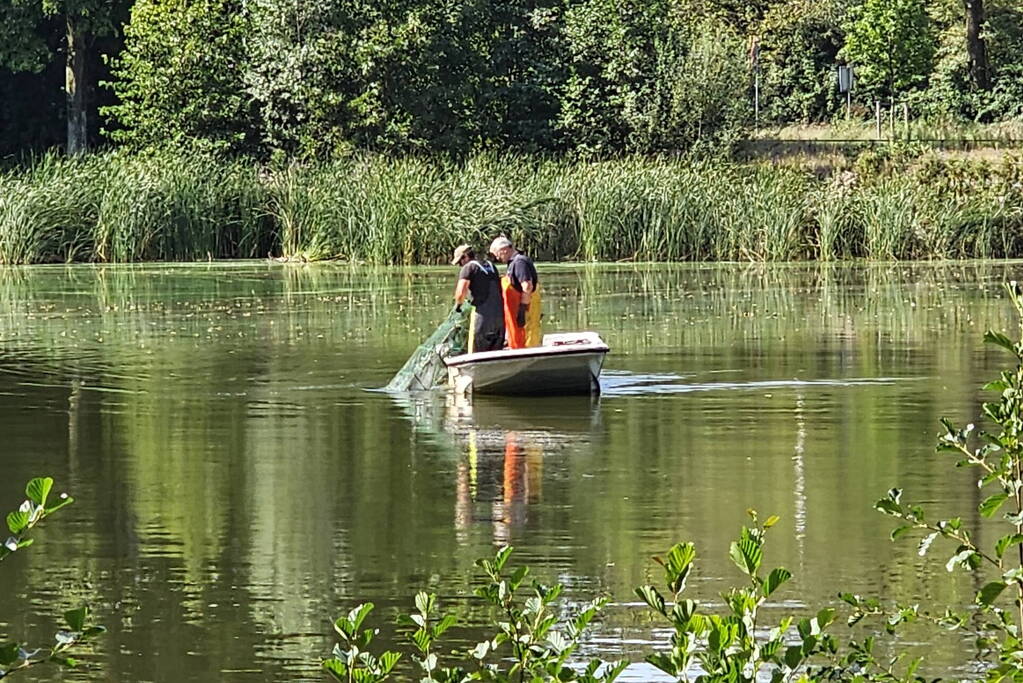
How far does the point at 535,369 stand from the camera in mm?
17031

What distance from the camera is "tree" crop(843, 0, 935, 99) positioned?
56094 millimetres

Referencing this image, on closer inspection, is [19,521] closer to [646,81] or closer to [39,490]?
[39,490]

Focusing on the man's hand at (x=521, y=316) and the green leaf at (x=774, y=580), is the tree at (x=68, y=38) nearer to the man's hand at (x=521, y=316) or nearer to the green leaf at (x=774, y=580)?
the man's hand at (x=521, y=316)

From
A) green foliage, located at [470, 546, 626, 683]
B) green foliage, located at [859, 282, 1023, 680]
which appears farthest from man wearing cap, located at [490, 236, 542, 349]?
green foliage, located at [470, 546, 626, 683]

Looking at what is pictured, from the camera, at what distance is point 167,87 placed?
4922 cm

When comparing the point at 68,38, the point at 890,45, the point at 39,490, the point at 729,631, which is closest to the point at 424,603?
the point at 729,631

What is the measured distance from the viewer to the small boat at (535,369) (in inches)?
660

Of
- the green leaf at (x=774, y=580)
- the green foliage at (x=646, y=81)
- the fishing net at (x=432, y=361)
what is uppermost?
the green foliage at (x=646, y=81)

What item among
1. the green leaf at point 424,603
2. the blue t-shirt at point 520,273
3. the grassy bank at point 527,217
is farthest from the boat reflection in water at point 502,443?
the grassy bank at point 527,217

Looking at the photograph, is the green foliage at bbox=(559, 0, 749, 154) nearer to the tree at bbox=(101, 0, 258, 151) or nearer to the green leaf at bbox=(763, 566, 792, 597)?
the tree at bbox=(101, 0, 258, 151)

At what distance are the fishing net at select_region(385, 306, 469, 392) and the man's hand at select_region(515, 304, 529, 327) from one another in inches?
23.6

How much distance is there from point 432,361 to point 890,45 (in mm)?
40317

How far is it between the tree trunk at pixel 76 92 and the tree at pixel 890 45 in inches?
772

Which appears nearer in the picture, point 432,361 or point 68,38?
point 432,361
